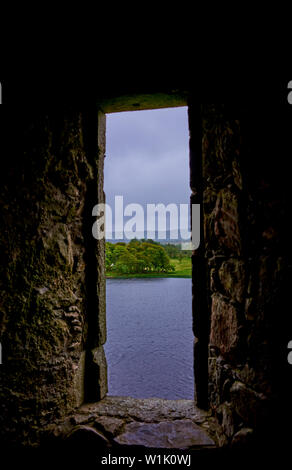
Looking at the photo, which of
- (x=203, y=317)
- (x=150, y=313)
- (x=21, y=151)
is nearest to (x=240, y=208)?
(x=203, y=317)

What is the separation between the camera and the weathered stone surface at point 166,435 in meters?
1.09

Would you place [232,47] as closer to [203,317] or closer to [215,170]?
[215,170]

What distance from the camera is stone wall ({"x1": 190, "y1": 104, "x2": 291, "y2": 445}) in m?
0.83

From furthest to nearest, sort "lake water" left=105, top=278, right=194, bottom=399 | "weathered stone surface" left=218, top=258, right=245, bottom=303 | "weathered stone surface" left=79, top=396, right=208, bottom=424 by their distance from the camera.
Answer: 1. "lake water" left=105, top=278, right=194, bottom=399
2. "weathered stone surface" left=79, top=396, right=208, bottom=424
3. "weathered stone surface" left=218, top=258, right=245, bottom=303

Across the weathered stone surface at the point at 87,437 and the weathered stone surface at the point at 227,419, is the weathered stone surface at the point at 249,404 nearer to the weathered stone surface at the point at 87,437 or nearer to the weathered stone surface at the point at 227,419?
the weathered stone surface at the point at 227,419

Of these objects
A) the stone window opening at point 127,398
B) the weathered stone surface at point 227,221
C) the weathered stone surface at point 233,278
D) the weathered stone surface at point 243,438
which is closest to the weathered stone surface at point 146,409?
the stone window opening at point 127,398

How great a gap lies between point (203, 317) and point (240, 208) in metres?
0.55

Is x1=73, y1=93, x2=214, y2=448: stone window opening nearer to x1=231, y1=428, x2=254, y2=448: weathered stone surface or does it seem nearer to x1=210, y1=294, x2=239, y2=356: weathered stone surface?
x1=210, y1=294, x2=239, y2=356: weathered stone surface

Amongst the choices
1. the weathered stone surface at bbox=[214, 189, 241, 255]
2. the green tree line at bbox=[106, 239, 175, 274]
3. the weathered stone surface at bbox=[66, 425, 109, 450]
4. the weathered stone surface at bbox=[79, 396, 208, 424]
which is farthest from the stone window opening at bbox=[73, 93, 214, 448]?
the green tree line at bbox=[106, 239, 175, 274]

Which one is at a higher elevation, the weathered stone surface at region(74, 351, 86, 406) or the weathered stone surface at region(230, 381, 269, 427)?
the weathered stone surface at region(230, 381, 269, 427)

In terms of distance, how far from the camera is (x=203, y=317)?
127 cm

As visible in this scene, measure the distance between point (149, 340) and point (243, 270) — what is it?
96 cm

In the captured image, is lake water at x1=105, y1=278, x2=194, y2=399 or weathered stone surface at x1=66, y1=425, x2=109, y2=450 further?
lake water at x1=105, y1=278, x2=194, y2=399

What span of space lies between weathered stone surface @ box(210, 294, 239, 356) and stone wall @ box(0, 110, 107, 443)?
21.4 inches
